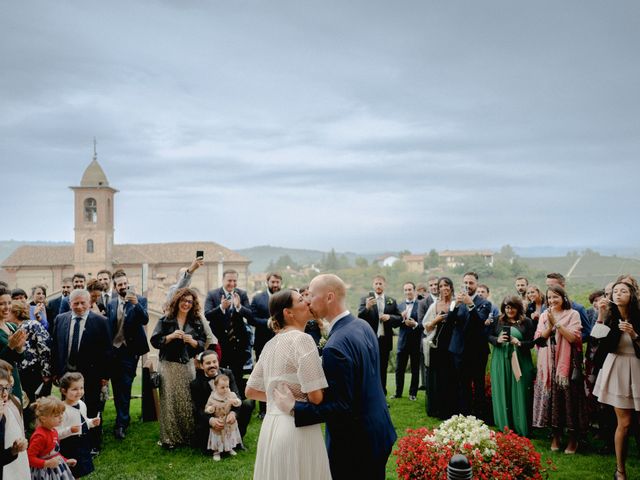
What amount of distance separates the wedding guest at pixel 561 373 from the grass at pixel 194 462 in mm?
391

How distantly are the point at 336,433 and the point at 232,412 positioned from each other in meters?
3.74

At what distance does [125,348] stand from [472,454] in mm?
5558

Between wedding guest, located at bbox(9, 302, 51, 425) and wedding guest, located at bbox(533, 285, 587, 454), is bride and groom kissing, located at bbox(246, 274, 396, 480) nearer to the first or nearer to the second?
wedding guest, located at bbox(533, 285, 587, 454)

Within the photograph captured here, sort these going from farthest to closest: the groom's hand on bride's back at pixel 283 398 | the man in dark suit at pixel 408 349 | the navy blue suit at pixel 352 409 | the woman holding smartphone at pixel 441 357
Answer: the man in dark suit at pixel 408 349
the woman holding smartphone at pixel 441 357
the groom's hand on bride's back at pixel 283 398
the navy blue suit at pixel 352 409

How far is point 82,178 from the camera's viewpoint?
3196 inches

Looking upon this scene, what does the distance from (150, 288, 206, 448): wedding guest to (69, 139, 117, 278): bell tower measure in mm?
78165

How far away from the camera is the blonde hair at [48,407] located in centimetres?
533

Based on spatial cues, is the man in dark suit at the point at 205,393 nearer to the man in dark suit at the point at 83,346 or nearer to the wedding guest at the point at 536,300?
the man in dark suit at the point at 83,346

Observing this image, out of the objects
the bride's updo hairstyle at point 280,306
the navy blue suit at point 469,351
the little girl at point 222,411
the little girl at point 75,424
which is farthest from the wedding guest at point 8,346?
the navy blue suit at point 469,351

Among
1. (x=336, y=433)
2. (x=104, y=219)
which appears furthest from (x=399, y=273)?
(x=336, y=433)

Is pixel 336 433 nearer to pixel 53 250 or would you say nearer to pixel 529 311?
pixel 529 311

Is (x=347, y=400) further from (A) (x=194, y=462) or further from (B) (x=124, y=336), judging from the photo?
(B) (x=124, y=336)

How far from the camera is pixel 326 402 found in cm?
387

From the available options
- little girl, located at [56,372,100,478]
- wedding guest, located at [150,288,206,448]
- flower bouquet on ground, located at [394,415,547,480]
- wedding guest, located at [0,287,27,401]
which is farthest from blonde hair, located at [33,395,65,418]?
flower bouquet on ground, located at [394,415,547,480]
